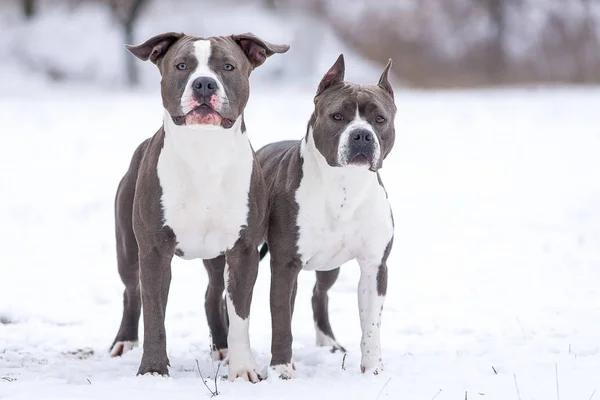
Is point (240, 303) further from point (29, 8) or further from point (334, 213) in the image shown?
point (29, 8)

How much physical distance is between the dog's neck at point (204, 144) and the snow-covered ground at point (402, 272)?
47.5 inches

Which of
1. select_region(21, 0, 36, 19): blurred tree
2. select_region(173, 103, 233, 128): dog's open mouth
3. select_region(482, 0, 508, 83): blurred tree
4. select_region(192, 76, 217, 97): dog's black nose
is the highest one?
select_region(21, 0, 36, 19): blurred tree

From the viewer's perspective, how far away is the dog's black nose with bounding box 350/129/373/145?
15.5 feet

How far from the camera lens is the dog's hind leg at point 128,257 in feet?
17.8

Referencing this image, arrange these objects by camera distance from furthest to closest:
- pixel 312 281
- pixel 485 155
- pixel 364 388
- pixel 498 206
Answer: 1. pixel 485 155
2. pixel 498 206
3. pixel 312 281
4. pixel 364 388

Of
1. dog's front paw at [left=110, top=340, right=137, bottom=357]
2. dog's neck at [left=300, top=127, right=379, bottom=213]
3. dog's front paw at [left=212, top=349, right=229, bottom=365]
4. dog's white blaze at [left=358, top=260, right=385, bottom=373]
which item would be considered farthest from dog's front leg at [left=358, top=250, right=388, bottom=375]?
dog's front paw at [left=110, top=340, right=137, bottom=357]

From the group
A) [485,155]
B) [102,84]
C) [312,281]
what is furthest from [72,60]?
[312,281]

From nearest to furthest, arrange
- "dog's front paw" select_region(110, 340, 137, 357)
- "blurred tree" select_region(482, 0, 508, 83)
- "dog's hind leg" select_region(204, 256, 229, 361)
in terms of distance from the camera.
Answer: "dog's front paw" select_region(110, 340, 137, 357), "dog's hind leg" select_region(204, 256, 229, 361), "blurred tree" select_region(482, 0, 508, 83)

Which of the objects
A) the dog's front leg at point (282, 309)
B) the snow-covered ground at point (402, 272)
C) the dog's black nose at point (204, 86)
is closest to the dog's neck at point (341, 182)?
the dog's front leg at point (282, 309)

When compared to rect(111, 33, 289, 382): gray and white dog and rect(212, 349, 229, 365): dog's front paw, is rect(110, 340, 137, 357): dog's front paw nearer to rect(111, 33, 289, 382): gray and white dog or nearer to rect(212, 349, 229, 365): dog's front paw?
rect(212, 349, 229, 365): dog's front paw

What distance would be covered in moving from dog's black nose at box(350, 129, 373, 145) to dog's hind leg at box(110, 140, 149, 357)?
1424 millimetres

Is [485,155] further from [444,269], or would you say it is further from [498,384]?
[498,384]

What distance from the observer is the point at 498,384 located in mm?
4730

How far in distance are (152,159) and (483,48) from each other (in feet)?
67.4
